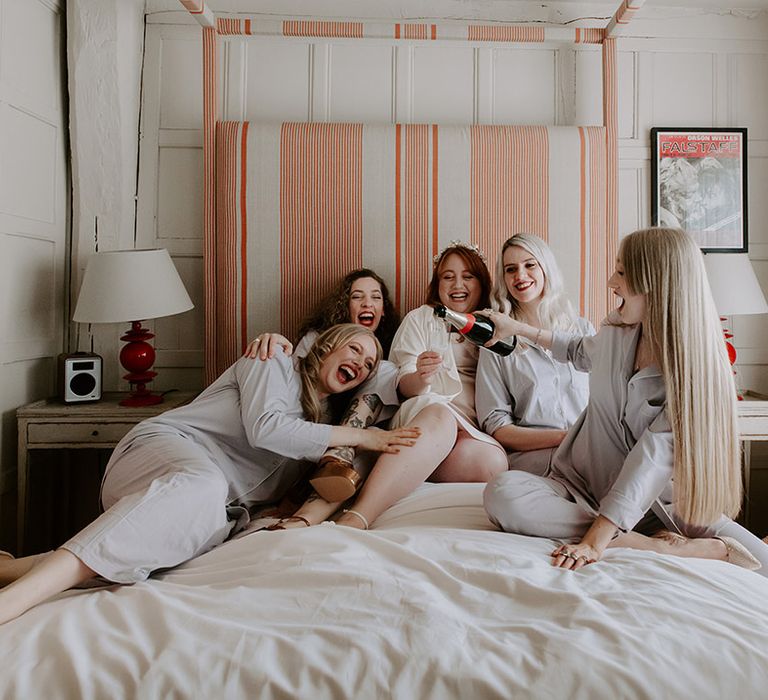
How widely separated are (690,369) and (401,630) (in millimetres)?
904

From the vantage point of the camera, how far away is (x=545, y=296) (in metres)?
2.45

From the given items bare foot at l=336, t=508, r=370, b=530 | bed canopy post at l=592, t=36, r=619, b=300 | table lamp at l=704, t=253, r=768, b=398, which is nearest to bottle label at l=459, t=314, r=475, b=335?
bare foot at l=336, t=508, r=370, b=530

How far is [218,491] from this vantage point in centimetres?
166

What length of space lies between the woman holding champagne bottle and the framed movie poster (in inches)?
38.5

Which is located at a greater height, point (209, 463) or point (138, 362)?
point (138, 362)

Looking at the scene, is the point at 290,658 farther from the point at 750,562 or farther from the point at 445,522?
the point at 750,562

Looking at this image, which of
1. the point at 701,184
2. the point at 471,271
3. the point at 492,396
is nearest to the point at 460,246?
the point at 471,271

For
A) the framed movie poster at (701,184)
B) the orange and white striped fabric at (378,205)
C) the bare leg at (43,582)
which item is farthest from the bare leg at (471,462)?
the framed movie poster at (701,184)

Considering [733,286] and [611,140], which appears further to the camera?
[611,140]

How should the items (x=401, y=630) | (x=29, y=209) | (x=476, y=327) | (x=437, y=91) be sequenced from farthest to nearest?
(x=437, y=91) < (x=29, y=209) < (x=476, y=327) < (x=401, y=630)

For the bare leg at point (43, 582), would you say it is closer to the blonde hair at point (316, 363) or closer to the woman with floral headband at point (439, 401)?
the woman with floral headband at point (439, 401)

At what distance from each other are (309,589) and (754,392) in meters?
2.55

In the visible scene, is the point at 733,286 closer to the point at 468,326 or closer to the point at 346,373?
the point at 468,326

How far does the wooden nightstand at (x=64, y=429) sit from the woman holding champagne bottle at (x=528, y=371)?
1245 millimetres
